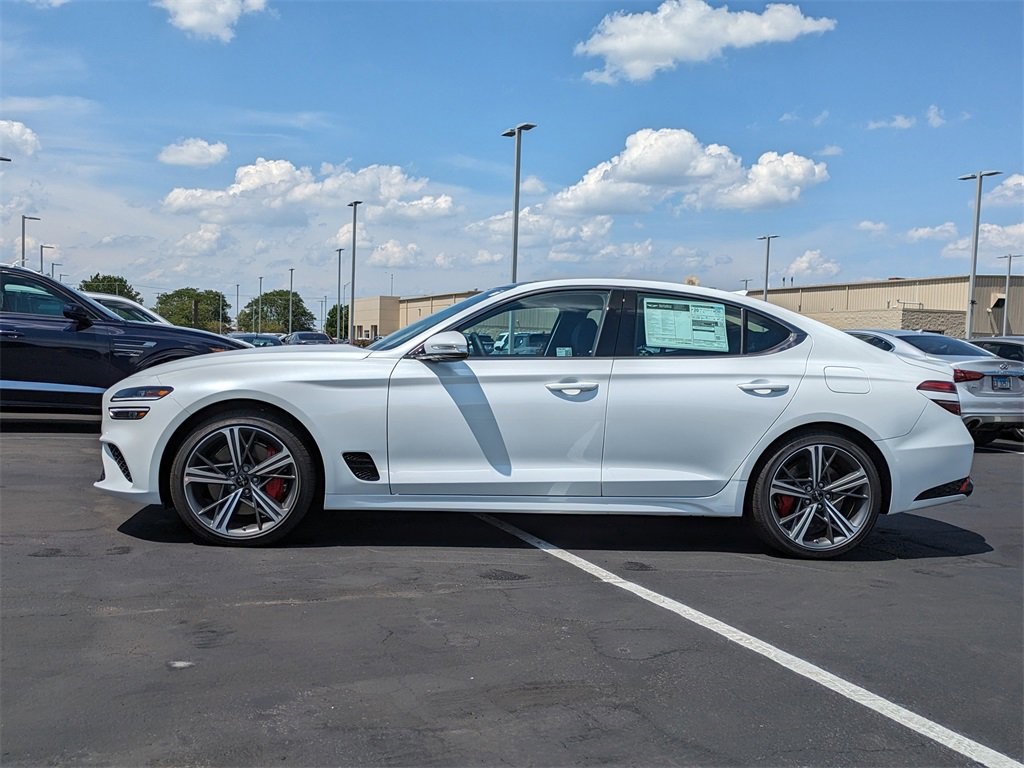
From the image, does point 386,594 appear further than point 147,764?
Yes

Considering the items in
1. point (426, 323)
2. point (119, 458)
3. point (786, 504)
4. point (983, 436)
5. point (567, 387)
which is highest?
point (426, 323)

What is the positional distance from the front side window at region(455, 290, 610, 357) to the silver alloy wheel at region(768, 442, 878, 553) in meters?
1.38

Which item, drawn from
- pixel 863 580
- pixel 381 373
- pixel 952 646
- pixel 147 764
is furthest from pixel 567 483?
pixel 147 764

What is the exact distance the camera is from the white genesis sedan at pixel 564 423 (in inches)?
202

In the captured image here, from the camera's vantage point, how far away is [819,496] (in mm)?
5457

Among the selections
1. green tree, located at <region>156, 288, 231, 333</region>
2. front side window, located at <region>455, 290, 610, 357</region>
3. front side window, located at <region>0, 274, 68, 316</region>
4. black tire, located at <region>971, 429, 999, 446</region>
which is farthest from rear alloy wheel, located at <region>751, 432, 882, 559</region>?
green tree, located at <region>156, 288, 231, 333</region>

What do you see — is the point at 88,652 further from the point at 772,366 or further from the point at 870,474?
the point at 870,474

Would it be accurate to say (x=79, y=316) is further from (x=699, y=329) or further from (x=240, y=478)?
(x=699, y=329)

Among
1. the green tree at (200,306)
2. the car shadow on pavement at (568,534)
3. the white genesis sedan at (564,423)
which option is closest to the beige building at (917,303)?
the car shadow on pavement at (568,534)

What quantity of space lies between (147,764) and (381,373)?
9.07ft

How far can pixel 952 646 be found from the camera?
407 cm

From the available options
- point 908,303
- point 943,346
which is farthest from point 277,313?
point 943,346

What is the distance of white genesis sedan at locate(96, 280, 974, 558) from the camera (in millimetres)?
5141

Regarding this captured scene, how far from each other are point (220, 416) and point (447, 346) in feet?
4.36
